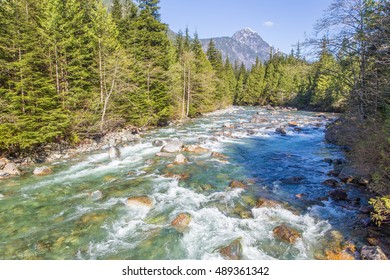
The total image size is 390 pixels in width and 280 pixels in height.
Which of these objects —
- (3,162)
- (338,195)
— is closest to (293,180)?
(338,195)

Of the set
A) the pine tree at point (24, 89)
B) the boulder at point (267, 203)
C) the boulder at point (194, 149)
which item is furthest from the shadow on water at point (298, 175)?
the pine tree at point (24, 89)

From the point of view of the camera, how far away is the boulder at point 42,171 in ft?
40.4

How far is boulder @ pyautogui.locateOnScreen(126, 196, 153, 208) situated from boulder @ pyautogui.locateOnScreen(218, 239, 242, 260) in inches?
143

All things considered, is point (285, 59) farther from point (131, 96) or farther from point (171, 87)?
point (131, 96)

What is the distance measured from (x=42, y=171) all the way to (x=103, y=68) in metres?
10.3

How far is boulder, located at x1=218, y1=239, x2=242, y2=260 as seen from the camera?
6.50 meters

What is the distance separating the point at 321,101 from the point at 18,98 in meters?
52.7

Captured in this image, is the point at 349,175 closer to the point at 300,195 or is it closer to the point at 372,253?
the point at 300,195

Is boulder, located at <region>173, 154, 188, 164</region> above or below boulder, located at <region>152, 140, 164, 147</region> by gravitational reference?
below

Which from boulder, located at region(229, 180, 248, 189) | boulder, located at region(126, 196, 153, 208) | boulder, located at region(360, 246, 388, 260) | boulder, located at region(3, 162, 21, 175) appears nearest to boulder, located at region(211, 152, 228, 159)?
boulder, located at region(229, 180, 248, 189)

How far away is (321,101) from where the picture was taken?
50.3 meters

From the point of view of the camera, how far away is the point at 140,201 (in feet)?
30.8

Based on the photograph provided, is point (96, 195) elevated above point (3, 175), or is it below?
below

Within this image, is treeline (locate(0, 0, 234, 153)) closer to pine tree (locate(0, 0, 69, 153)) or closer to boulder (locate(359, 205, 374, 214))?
pine tree (locate(0, 0, 69, 153))
